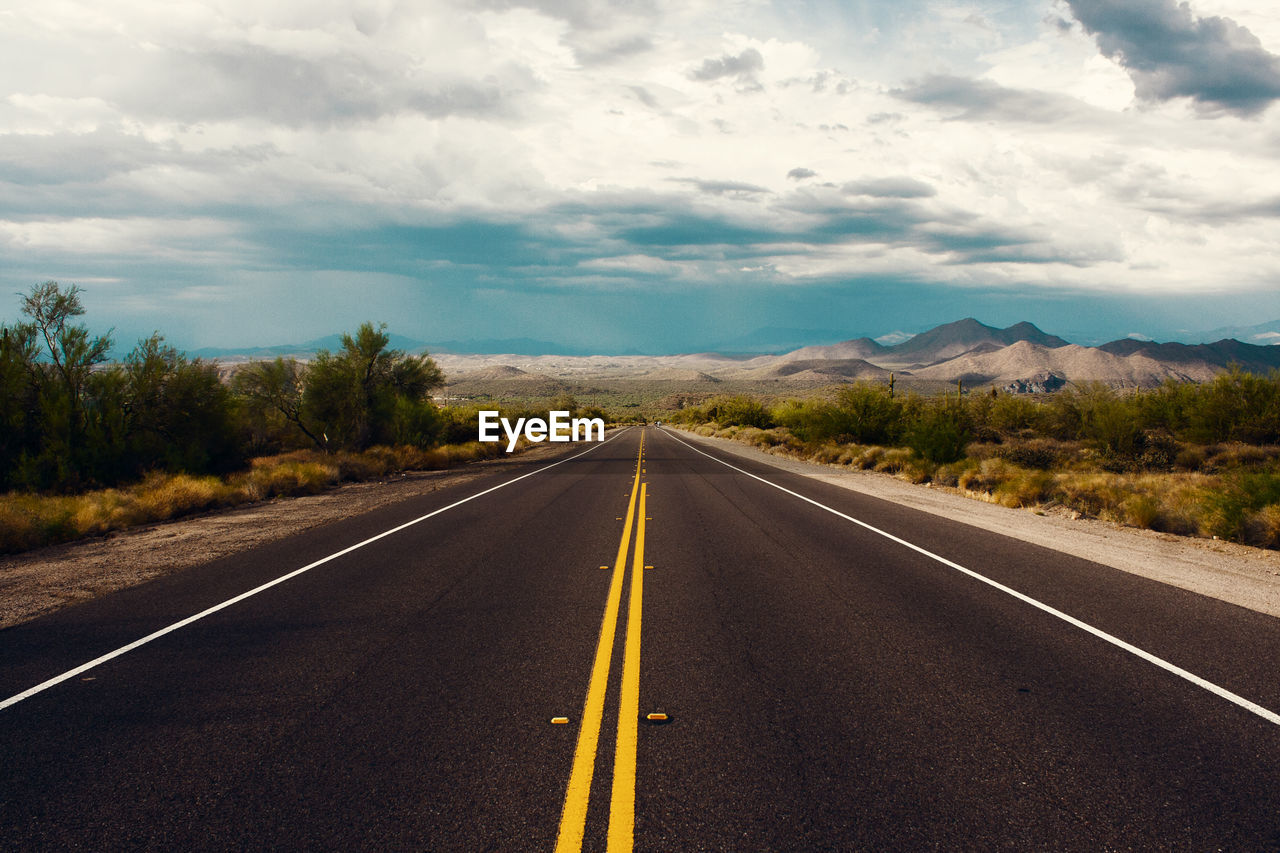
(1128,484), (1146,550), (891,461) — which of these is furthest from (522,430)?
(1146,550)

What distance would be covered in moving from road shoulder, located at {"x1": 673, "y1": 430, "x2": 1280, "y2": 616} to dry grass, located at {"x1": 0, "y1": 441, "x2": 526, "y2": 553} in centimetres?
1601

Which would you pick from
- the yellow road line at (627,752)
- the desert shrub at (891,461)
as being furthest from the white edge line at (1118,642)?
the desert shrub at (891,461)

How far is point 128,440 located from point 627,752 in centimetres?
2025

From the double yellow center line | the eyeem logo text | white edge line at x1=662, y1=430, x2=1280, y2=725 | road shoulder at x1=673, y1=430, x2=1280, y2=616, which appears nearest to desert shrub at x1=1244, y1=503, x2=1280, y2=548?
road shoulder at x1=673, y1=430, x2=1280, y2=616

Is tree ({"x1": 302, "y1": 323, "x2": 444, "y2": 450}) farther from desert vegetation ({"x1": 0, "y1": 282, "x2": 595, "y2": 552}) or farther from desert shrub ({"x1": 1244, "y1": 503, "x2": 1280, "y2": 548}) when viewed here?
desert shrub ({"x1": 1244, "y1": 503, "x2": 1280, "y2": 548})

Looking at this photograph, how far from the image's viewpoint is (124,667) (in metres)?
5.61

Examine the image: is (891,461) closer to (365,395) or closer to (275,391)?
(365,395)

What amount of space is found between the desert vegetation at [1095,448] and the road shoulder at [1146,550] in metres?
0.76

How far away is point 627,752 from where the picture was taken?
4.08 metres

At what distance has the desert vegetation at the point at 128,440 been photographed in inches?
569

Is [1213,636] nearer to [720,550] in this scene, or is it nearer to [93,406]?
[720,550]

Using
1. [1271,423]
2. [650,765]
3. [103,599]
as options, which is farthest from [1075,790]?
[1271,423]

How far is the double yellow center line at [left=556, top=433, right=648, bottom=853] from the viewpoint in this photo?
10.8 ft

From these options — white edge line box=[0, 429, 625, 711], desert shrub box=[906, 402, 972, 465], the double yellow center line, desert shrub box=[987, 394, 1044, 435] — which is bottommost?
white edge line box=[0, 429, 625, 711]
